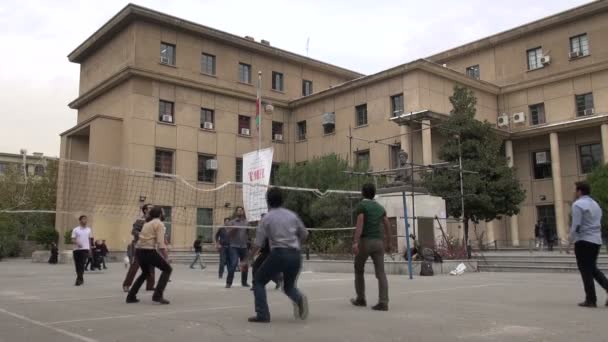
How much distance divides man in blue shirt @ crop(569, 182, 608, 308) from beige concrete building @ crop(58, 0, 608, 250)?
75.3ft

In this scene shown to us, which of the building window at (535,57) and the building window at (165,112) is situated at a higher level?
the building window at (535,57)

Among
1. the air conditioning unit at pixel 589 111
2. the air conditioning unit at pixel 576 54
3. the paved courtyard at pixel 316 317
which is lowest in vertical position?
the paved courtyard at pixel 316 317

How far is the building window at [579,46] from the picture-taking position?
35.6 metres

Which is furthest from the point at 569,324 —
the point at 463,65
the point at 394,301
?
the point at 463,65

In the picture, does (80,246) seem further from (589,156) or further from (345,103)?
(589,156)

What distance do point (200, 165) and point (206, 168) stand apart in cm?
46

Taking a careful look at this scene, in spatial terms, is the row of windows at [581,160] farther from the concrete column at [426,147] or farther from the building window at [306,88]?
the building window at [306,88]

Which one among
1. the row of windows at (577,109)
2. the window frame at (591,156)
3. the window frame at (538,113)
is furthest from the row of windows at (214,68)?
the window frame at (591,156)

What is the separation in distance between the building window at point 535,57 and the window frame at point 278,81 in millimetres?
17999

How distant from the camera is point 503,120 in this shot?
123ft

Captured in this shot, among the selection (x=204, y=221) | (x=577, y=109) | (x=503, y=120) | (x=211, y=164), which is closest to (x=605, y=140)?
(x=577, y=109)

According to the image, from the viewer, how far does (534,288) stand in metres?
11.6

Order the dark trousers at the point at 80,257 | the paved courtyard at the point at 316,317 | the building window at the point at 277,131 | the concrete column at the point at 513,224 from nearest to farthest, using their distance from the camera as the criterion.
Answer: the paved courtyard at the point at 316,317 → the dark trousers at the point at 80,257 → the concrete column at the point at 513,224 → the building window at the point at 277,131

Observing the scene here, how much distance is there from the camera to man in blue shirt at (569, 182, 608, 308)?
8227 millimetres
